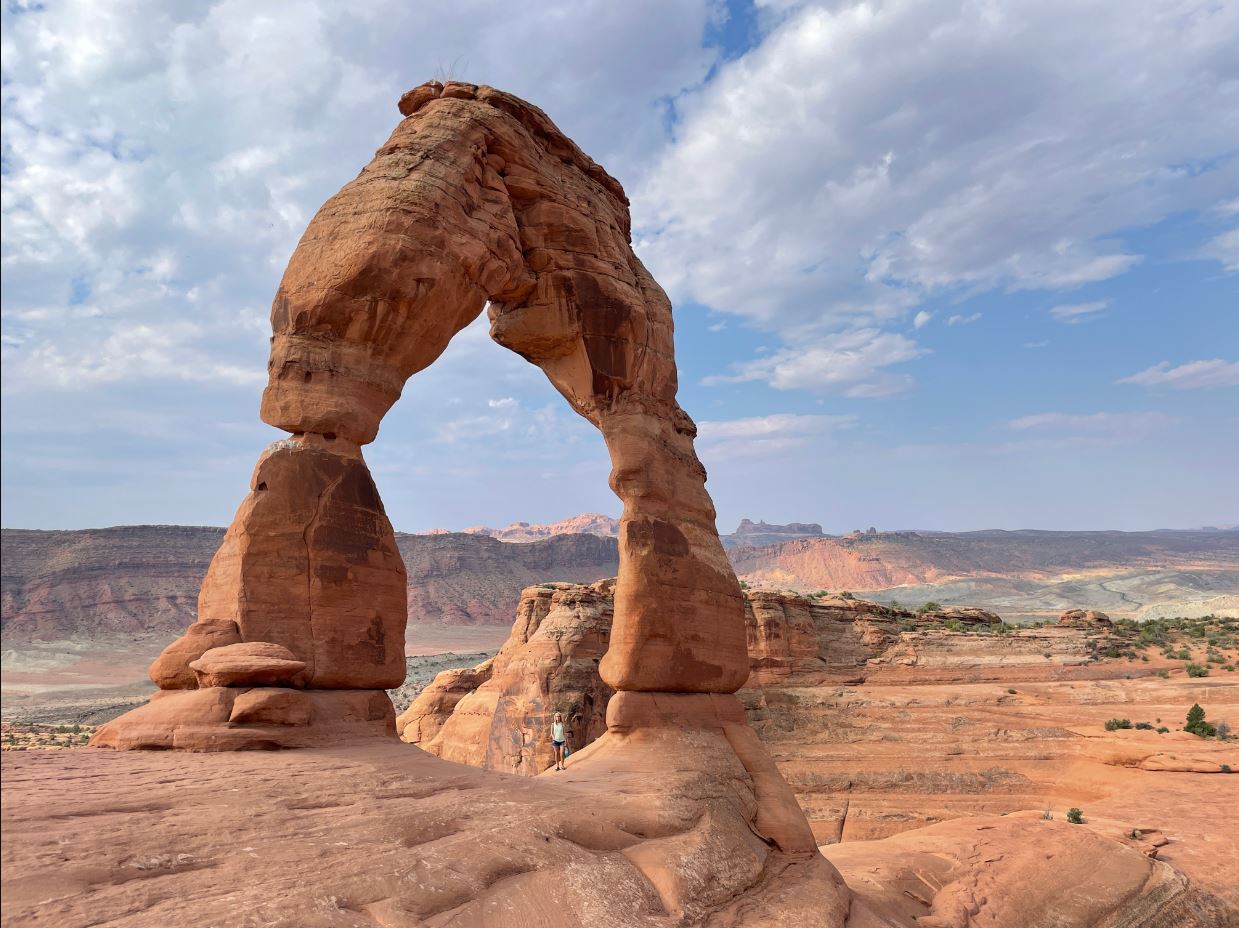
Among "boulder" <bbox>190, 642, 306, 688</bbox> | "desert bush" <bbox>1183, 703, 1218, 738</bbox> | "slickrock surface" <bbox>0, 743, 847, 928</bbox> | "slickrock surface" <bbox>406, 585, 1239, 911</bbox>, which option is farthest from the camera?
"desert bush" <bbox>1183, 703, 1218, 738</bbox>

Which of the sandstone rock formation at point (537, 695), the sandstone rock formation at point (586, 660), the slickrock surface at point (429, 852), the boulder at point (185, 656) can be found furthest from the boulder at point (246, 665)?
the sandstone rock formation at point (586, 660)

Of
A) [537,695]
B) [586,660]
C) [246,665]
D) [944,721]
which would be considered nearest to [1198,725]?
[944,721]

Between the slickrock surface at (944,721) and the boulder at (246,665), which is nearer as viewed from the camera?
the boulder at (246,665)

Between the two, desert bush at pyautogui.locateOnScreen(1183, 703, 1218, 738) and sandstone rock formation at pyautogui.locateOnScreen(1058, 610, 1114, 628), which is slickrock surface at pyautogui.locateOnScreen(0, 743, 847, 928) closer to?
desert bush at pyautogui.locateOnScreen(1183, 703, 1218, 738)

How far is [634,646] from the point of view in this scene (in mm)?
11430

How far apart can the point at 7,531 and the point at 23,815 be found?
103 meters

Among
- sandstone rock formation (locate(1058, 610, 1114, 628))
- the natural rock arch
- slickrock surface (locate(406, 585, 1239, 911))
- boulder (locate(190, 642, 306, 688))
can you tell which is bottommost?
slickrock surface (locate(406, 585, 1239, 911))

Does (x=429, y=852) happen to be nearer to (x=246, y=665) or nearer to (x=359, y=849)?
(x=359, y=849)

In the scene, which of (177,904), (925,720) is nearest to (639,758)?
(177,904)

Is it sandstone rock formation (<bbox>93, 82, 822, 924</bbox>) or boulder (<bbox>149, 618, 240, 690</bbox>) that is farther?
sandstone rock formation (<bbox>93, 82, 822, 924</bbox>)

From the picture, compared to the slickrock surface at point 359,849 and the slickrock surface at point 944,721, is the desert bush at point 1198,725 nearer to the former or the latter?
the slickrock surface at point 944,721

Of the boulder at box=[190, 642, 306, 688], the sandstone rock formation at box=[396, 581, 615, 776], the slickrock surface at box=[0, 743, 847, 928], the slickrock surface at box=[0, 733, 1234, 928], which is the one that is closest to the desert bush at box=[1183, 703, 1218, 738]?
the slickrock surface at box=[0, 733, 1234, 928]

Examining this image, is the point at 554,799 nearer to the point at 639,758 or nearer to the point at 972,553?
the point at 639,758

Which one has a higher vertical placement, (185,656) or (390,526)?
(390,526)
